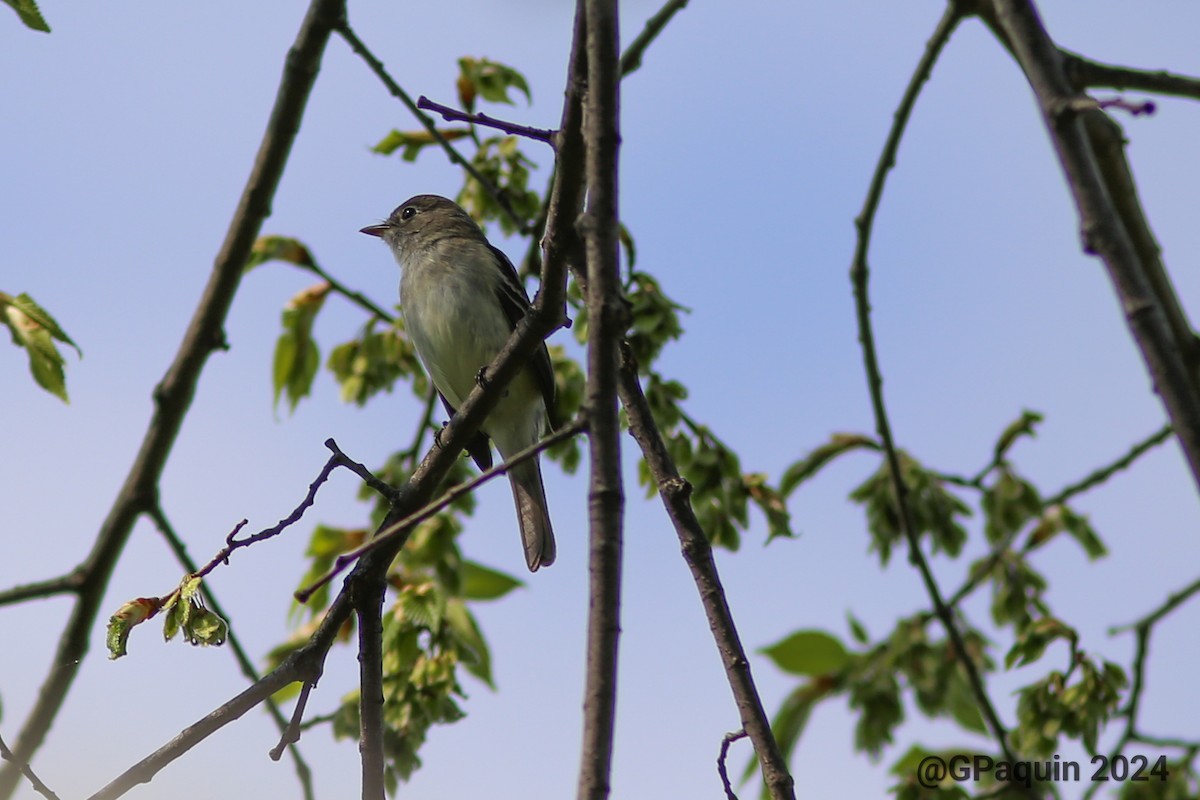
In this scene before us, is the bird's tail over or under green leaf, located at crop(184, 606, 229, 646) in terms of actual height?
over

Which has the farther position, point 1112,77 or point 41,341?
point 41,341

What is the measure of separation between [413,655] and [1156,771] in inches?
129

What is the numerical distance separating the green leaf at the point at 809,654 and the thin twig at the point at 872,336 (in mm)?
707

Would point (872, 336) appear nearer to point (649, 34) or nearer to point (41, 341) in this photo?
point (649, 34)

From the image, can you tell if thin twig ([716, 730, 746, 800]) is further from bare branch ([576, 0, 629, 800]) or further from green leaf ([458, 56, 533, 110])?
green leaf ([458, 56, 533, 110])

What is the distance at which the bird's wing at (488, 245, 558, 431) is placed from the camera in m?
6.77

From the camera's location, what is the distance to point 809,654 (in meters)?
5.66

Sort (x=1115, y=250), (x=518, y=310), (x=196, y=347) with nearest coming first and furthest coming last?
(x=1115, y=250), (x=196, y=347), (x=518, y=310)

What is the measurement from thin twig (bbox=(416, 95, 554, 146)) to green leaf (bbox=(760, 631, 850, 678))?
10.1ft

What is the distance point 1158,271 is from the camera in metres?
2.68

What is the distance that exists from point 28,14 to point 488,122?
1.51 m

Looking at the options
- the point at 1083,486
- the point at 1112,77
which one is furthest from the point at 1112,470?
the point at 1112,77

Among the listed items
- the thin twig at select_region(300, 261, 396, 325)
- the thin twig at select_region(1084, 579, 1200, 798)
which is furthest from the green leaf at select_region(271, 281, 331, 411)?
the thin twig at select_region(1084, 579, 1200, 798)

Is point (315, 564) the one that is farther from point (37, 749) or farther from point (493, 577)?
point (37, 749)
